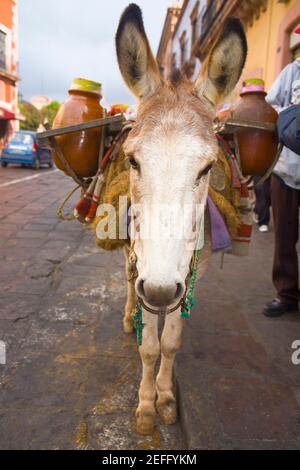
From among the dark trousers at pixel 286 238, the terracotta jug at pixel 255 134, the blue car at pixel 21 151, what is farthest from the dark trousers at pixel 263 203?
the blue car at pixel 21 151

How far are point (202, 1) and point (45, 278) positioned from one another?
16.8 m

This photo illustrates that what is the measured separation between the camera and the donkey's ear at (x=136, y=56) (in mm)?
1707

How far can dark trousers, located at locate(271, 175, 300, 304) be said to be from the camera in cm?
322

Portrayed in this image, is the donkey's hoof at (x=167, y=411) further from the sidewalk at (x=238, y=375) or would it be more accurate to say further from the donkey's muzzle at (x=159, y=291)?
the donkey's muzzle at (x=159, y=291)

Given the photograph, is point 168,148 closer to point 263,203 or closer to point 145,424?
point 145,424

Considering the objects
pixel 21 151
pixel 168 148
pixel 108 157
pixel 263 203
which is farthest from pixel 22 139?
pixel 168 148

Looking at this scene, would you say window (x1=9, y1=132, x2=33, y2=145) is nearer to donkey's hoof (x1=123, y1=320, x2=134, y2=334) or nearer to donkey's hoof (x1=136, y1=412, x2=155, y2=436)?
donkey's hoof (x1=123, y1=320, x2=134, y2=334)

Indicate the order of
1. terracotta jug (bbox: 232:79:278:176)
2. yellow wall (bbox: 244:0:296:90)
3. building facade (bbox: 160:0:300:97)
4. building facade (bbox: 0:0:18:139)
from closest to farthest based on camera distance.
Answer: terracotta jug (bbox: 232:79:278:176), building facade (bbox: 160:0:300:97), yellow wall (bbox: 244:0:296:90), building facade (bbox: 0:0:18:139)

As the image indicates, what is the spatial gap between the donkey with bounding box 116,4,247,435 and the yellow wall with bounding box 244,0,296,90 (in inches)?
282

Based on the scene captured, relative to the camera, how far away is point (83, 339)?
9.40ft

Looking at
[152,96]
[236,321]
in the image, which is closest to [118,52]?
[152,96]

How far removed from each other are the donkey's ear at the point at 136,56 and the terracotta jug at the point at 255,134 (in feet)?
2.40

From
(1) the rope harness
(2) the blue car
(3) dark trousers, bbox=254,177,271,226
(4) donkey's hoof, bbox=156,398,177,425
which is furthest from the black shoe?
(2) the blue car
